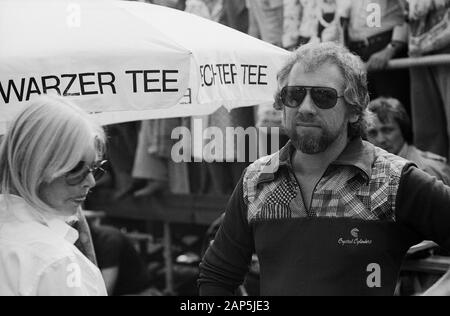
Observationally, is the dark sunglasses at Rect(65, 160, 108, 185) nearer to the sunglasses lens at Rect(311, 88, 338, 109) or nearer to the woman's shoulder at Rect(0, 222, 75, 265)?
the woman's shoulder at Rect(0, 222, 75, 265)

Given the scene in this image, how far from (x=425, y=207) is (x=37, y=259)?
1385mm

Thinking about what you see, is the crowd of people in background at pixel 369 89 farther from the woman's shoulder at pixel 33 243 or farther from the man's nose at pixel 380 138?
the woman's shoulder at pixel 33 243

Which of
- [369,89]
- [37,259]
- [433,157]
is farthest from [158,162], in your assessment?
[37,259]

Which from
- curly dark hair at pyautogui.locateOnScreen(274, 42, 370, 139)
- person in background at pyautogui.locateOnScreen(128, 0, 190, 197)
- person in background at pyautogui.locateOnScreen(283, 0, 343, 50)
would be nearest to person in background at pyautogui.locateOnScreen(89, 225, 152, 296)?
person in background at pyautogui.locateOnScreen(128, 0, 190, 197)

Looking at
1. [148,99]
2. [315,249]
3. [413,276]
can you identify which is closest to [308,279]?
[315,249]

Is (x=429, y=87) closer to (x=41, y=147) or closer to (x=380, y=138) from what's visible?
(x=380, y=138)

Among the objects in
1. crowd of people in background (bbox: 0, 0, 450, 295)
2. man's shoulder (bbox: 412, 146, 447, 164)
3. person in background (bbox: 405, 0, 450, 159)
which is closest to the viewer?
man's shoulder (bbox: 412, 146, 447, 164)

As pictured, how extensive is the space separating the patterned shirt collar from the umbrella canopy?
41.6 inches

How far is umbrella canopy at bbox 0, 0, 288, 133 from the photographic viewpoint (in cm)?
397

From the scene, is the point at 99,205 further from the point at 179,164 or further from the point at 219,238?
the point at 219,238

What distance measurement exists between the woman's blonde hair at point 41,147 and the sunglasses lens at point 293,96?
951 mm

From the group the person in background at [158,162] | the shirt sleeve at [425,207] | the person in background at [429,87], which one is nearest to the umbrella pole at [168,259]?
the person in background at [158,162]

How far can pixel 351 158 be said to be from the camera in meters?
3.20

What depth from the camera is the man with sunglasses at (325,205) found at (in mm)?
3051
